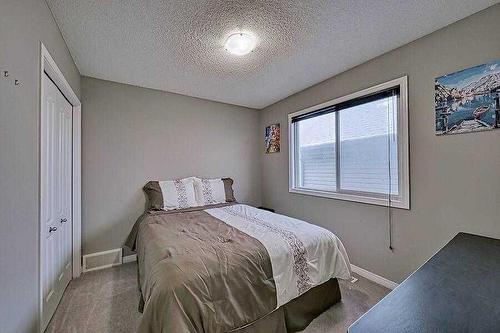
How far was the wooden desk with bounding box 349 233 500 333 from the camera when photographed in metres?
0.61

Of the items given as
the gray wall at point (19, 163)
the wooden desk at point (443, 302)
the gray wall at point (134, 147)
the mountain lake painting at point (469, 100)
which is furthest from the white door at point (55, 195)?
the mountain lake painting at point (469, 100)

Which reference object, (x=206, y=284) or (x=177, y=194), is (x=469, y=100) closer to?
(x=206, y=284)

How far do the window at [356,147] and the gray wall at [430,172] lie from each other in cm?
10

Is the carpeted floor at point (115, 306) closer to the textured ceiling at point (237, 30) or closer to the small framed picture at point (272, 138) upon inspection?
the small framed picture at point (272, 138)

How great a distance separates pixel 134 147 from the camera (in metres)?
3.02

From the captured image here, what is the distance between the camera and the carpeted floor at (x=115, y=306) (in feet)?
5.53

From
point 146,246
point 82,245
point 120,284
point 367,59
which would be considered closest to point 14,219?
point 146,246

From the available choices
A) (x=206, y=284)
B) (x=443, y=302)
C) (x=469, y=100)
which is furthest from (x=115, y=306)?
(x=469, y=100)

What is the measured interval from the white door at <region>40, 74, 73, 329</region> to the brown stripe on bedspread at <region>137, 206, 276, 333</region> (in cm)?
75

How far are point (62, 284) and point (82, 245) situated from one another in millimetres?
643

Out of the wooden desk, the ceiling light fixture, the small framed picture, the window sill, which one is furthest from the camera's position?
the small framed picture

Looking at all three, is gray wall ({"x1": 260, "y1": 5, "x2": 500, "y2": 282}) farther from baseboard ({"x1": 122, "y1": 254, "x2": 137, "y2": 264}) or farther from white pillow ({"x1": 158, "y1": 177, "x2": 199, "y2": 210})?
baseboard ({"x1": 122, "y1": 254, "x2": 137, "y2": 264})

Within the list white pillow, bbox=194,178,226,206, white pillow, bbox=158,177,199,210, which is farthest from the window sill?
white pillow, bbox=158,177,199,210

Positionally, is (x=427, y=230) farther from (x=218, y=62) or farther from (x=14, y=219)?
(x=14, y=219)
